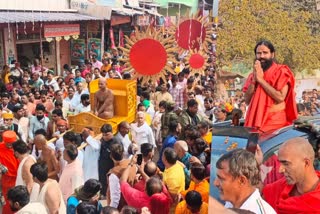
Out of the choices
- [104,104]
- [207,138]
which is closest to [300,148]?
[207,138]

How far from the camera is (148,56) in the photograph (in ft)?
8.45

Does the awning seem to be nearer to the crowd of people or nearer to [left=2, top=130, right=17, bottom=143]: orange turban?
the crowd of people

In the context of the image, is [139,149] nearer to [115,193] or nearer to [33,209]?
[115,193]

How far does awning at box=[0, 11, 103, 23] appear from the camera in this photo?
4859 mm

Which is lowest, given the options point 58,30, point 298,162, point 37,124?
point 37,124

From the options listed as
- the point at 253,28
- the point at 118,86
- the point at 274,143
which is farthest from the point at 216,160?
the point at 118,86

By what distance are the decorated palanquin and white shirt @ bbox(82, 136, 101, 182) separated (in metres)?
0.27

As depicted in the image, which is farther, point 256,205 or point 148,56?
point 148,56

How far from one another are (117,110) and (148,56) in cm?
135

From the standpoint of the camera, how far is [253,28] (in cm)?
120

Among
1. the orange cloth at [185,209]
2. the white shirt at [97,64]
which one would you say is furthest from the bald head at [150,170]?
the white shirt at [97,64]

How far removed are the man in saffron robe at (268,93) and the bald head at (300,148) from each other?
79 mm

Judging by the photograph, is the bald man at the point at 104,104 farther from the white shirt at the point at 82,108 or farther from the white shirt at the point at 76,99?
the white shirt at the point at 76,99

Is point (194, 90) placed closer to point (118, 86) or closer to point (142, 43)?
point (142, 43)
